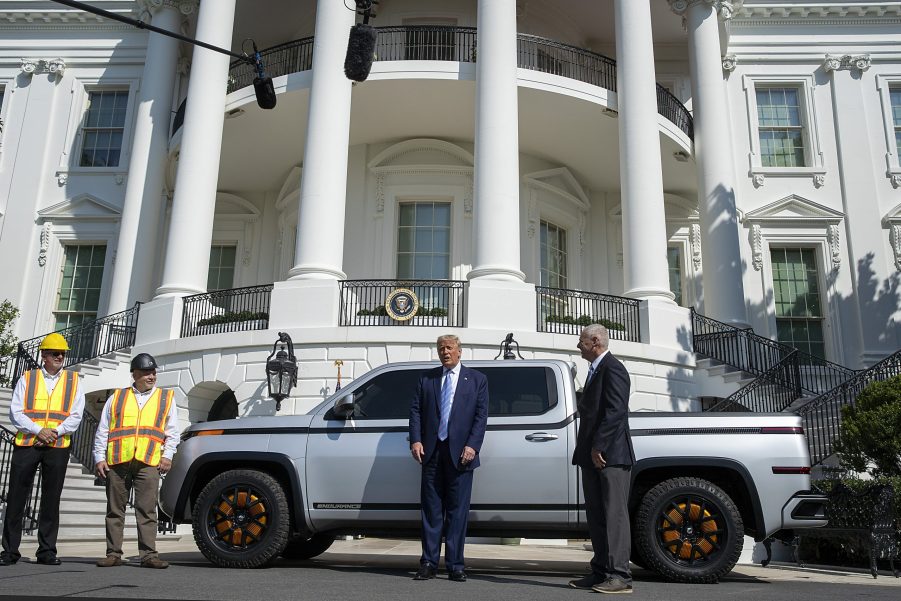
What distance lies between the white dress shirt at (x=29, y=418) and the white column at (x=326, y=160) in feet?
26.6

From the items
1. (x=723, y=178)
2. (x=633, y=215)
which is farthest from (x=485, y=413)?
(x=723, y=178)

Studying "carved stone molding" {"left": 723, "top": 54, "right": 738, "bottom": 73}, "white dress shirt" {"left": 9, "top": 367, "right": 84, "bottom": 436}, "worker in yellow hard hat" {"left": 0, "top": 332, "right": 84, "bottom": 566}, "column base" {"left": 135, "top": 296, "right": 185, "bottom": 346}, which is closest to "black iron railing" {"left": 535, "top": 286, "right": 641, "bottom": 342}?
"column base" {"left": 135, "top": 296, "right": 185, "bottom": 346}

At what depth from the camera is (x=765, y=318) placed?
20.9m

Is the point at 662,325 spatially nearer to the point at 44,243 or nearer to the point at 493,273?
the point at 493,273

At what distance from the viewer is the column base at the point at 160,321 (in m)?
16.3

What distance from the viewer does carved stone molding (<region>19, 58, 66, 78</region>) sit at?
23516 millimetres

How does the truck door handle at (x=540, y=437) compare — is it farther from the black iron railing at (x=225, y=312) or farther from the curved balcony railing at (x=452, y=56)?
the curved balcony railing at (x=452, y=56)

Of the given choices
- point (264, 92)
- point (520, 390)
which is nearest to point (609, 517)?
point (520, 390)

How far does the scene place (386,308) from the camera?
50.1 feet

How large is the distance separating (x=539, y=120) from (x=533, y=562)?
12062 mm

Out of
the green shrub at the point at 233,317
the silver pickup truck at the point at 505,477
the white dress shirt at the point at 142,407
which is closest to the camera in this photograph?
the silver pickup truck at the point at 505,477

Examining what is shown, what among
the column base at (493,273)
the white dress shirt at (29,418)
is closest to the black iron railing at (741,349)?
the column base at (493,273)

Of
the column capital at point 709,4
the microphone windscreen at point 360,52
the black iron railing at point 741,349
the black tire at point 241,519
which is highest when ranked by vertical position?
the column capital at point 709,4

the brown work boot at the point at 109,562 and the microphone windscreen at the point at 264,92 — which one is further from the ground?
the microphone windscreen at the point at 264,92
